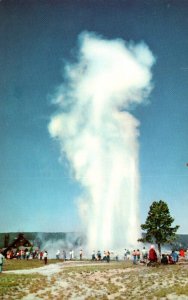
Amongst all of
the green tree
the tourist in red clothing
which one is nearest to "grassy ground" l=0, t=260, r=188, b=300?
the tourist in red clothing

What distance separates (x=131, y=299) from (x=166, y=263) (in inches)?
834

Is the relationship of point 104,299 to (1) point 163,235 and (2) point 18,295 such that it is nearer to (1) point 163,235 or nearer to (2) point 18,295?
(2) point 18,295

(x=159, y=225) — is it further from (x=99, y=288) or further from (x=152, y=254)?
(x=99, y=288)

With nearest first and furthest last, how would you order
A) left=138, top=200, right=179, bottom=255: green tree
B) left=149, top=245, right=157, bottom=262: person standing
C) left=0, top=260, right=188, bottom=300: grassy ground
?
left=0, top=260, right=188, bottom=300: grassy ground, left=149, top=245, right=157, bottom=262: person standing, left=138, top=200, right=179, bottom=255: green tree

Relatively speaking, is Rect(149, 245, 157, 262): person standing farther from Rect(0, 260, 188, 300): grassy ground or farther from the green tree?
the green tree

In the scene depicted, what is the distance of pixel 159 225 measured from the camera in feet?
196

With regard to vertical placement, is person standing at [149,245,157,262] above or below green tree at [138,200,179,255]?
below

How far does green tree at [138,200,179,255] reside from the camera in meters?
58.9

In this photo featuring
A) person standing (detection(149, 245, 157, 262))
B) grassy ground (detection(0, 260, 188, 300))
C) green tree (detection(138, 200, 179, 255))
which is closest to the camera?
grassy ground (detection(0, 260, 188, 300))

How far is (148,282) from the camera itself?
2361 cm

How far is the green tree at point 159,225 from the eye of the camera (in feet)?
193

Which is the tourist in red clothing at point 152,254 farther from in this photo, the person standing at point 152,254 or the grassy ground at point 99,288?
the grassy ground at point 99,288

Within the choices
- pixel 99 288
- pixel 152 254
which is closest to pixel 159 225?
pixel 152 254

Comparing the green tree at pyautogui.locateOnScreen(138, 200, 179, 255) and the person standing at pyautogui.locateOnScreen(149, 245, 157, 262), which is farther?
the green tree at pyautogui.locateOnScreen(138, 200, 179, 255)
